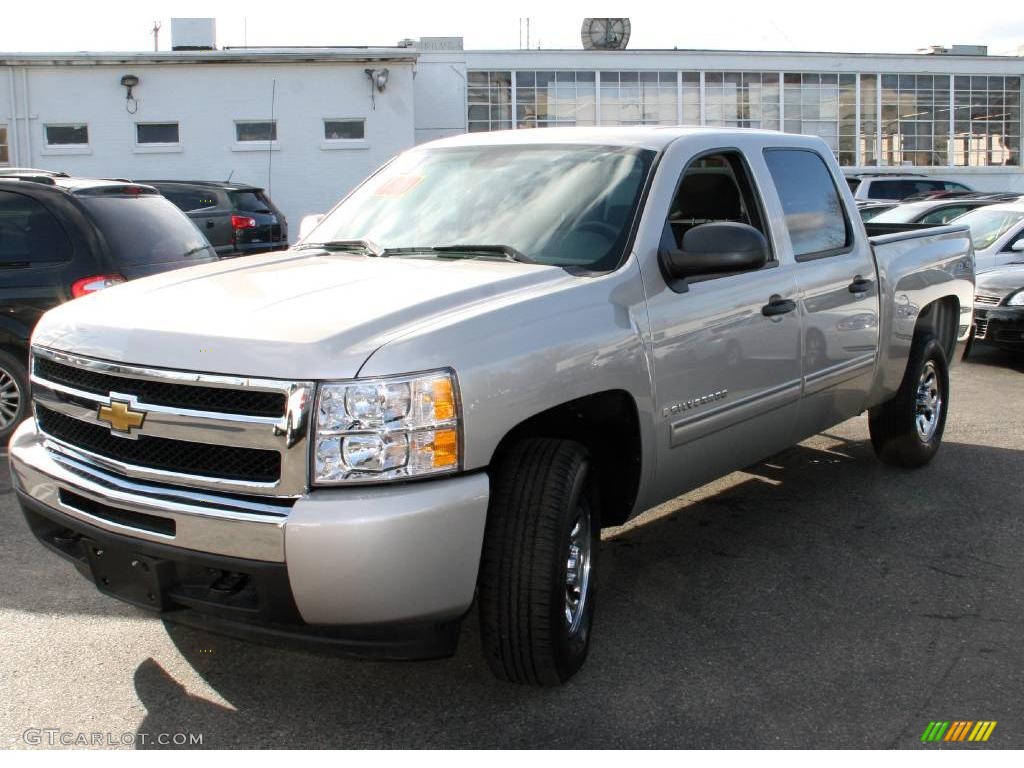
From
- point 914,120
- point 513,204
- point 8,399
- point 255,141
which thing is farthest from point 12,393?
point 914,120

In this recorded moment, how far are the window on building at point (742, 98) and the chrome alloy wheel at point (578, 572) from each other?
25.4m

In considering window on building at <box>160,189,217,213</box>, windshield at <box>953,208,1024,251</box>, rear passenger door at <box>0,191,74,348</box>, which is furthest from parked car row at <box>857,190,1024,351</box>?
window on building at <box>160,189,217,213</box>

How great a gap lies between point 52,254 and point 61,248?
0.07 meters

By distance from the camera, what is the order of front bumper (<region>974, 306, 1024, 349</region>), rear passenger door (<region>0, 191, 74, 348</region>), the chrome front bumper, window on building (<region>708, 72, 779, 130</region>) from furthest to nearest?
window on building (<region>708, 72, 779, 130</region>) → front bumper (<region>974, 306, 1024, 349</region>) → rear passenger door (<region>0, 191, 74, 348</region>) → the chrome front bumper

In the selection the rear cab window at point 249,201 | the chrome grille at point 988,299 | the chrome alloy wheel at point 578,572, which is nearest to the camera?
the chrome alloy wheel at point 578,572

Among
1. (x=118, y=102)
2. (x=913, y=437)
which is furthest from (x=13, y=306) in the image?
(x=118, y=102)

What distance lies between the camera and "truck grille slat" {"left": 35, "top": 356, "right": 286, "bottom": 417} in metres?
3.17

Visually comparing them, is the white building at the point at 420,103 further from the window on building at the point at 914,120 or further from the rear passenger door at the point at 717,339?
the rear passenger door at the point at 717,339

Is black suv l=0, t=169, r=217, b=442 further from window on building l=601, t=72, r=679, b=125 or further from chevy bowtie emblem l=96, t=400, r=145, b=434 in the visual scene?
window on building l=601, t=72, r=679, b=125

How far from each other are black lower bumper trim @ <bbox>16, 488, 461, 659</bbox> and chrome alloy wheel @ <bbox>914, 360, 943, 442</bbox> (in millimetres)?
4226

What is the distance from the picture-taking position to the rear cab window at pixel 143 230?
23.4 ft

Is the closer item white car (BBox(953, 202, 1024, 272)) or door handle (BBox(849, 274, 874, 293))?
Answer: door handle (BBox(849, 274, 874, 293))

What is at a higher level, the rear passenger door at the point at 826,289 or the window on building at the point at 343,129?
the window on building at the point at 343,129

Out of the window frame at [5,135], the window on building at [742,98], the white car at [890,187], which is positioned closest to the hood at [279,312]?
the white car at [890,187]
